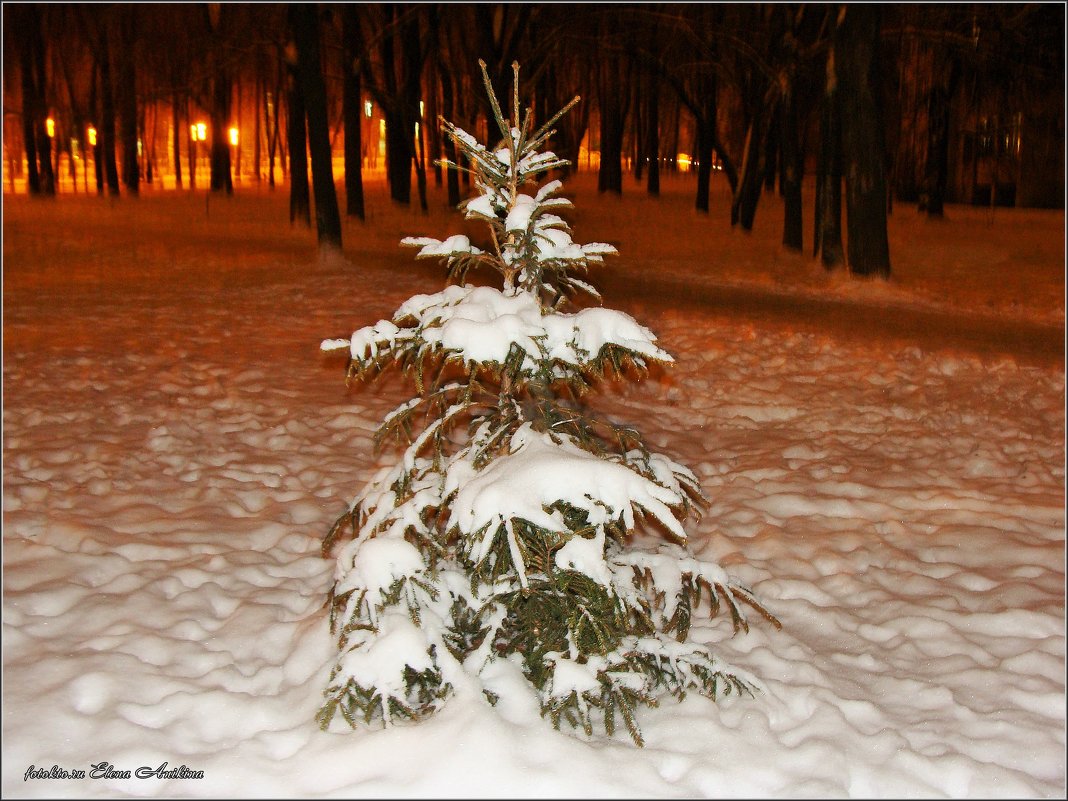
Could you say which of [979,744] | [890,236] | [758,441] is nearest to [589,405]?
[758,441]

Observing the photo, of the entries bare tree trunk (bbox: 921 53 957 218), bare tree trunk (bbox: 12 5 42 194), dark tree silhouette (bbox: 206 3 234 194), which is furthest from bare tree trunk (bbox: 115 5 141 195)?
bare tree trunk (bbox: 921 53 957 218)

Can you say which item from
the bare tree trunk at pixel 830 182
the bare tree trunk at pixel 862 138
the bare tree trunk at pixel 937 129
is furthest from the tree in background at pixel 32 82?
the bare tree trunk at pixel 937 129

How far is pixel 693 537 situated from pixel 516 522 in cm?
239

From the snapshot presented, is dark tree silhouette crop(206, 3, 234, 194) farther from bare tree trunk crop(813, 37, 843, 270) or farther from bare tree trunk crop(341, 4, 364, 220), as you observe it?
bare tree trunk crop(813, 37, 843, 270)

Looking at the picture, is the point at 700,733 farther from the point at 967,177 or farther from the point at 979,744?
the point at 967,177

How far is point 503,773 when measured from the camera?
2.90 metres

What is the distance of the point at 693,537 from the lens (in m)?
5.16

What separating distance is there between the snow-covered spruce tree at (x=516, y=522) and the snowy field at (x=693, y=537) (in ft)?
0.60

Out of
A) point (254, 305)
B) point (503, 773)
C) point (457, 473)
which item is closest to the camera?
point (503, 773)

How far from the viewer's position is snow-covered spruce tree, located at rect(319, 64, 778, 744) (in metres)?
3.07

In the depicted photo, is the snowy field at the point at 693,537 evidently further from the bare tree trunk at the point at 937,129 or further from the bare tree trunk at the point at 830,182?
the bare tree trunk at the point at 937,129

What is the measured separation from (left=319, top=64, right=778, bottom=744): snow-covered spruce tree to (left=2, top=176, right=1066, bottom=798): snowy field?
0.60ft

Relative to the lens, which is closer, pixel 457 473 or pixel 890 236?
pixel 457 473

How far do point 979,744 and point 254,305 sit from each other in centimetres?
1019
